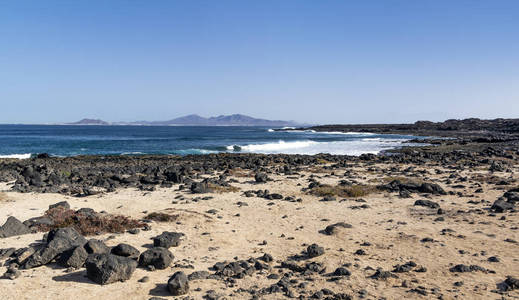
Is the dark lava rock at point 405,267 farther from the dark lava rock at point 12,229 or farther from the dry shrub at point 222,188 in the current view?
the dry shrub at point 222,188

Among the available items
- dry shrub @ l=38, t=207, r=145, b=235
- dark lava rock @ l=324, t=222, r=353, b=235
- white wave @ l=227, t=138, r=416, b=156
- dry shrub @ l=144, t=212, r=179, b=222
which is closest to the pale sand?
dark lava rock @ l=324, t=222, r=353, b=235

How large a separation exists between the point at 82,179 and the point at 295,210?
47.0 ft

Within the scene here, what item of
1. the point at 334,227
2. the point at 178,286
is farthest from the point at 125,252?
the point at 334,227

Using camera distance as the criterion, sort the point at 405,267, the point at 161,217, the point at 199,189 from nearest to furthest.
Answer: the point at 405,267 < the point at 161,217 < the point at 199,189

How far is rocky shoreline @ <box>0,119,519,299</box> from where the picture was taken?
8.00 m

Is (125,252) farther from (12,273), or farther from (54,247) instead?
(12,273)

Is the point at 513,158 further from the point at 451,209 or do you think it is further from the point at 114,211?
the point at 114,211

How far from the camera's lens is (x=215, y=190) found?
19.4 m

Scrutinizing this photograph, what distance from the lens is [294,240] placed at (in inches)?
448

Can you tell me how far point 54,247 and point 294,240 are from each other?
254 inches

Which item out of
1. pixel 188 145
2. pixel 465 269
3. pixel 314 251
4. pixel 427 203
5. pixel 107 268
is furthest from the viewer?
pixel 188 145

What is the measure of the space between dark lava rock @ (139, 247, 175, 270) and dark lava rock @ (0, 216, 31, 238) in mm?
4985

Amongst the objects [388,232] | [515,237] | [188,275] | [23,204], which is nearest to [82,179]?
[23,204]

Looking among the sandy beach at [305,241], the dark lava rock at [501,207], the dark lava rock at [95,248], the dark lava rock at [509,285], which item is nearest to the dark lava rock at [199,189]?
the sandy beach at [305,241]
